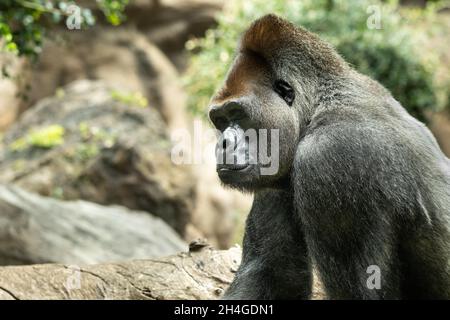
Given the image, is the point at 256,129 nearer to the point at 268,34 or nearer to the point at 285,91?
the point at 285,91

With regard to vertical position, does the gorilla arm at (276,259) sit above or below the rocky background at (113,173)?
below

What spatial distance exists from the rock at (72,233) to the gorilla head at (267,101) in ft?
13.1

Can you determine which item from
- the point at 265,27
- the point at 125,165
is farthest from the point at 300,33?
the point at 125,165

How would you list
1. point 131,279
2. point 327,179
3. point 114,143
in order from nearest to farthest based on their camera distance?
1. point 327,179
2. point 131,279
3. point 114,143

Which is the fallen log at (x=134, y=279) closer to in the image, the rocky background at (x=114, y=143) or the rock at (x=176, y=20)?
the rocky background at (x=114, y=143)

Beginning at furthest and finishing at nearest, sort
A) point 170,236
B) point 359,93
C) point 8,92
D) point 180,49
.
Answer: point 180,49 < point 8,92 < point 170,236 < point 359,93

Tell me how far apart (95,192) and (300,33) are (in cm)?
752

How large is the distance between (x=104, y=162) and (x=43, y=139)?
129cm

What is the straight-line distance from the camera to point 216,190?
16219mm

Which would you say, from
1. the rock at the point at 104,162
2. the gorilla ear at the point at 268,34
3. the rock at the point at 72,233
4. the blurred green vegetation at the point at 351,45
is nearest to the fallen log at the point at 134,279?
the gorilla ear at the point at 268,34

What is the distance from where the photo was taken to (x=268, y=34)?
5.10 meters

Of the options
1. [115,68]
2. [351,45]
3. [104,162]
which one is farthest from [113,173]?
[115,68]

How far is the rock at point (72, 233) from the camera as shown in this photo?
8102 millimetres
